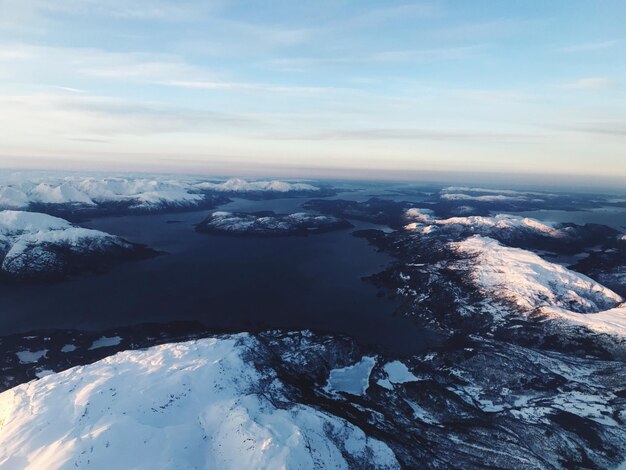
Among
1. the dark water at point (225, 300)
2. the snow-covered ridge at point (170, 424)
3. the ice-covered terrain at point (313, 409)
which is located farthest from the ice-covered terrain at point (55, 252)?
the snow-covered ridge at point (170, 424)

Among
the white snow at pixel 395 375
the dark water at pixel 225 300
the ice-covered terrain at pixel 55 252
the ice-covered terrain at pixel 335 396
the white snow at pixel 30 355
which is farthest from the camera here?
the ice-covered terrain at pixel 55 252

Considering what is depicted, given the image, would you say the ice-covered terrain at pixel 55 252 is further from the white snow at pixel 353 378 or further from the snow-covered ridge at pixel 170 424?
the white snow at pixel 353 378

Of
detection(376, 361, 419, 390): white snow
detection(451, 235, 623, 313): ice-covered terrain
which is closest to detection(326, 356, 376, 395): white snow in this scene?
detection(376, 361, 419, 390): white snow

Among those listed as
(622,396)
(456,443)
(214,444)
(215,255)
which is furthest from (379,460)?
(215,255)

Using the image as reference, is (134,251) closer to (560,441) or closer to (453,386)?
(453,386)

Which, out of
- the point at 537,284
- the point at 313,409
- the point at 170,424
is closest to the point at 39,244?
the point at 170,424

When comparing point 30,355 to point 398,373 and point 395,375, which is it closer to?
point 395,375
